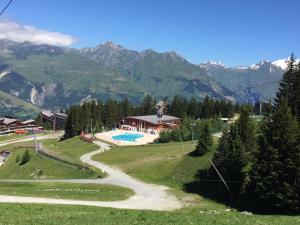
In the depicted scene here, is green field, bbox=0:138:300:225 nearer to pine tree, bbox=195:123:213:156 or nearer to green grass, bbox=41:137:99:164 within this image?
green grass, bbox=41:137:99:164

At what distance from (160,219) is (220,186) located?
39393 millimetres

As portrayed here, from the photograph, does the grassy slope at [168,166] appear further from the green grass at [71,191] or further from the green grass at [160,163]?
the green grass at [71,191]

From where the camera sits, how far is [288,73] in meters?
118

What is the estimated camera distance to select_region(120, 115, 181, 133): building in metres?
178

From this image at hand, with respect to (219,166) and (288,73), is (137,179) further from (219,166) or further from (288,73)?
(288,73)

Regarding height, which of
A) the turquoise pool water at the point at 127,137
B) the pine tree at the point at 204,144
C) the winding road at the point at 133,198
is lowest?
the winding road at the point at 133,198

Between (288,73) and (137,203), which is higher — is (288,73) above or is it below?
above

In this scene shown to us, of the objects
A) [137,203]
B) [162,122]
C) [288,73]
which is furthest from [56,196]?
[162,122]

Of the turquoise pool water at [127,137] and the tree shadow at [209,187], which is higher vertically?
the turquoise pool water at [127,137]

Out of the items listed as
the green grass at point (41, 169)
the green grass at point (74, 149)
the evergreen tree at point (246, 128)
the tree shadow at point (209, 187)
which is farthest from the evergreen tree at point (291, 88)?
the green grass at point (74, 149)

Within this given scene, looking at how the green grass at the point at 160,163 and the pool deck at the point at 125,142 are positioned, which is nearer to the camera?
the green grass at the point at 160,163

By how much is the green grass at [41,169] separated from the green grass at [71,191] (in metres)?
13.5

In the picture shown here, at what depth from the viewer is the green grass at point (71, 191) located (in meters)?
62.5

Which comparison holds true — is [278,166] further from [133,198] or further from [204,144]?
→ [204,144]
